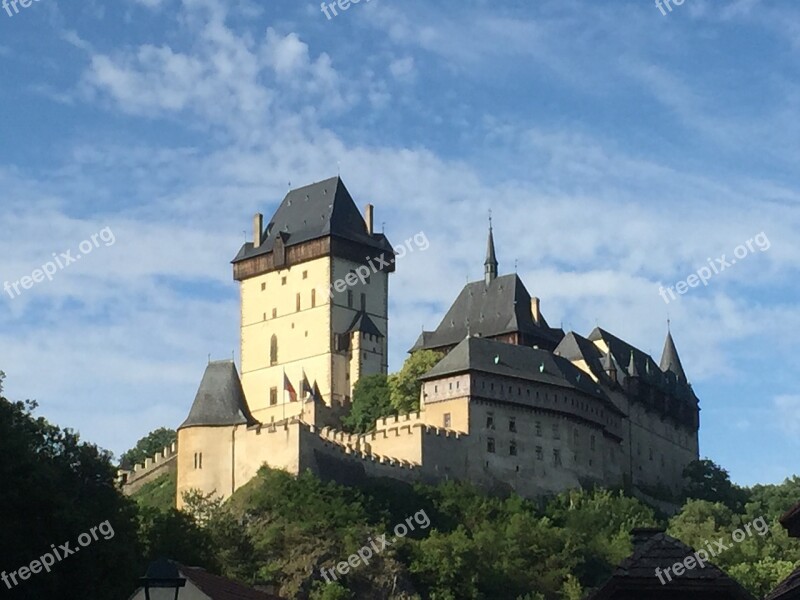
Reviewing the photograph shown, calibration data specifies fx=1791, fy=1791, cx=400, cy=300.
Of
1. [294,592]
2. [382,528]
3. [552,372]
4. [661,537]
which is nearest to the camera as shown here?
[661,537]

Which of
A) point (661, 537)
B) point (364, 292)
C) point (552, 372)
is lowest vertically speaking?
point (661, 537)

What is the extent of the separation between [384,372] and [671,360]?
85.0ft

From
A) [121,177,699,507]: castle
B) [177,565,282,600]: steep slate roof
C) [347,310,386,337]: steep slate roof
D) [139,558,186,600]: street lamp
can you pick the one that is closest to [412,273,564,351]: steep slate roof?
[121,177,699,507]: castle

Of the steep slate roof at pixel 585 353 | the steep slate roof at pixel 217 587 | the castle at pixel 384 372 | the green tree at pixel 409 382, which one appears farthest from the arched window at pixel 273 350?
the steep slate roof at pixel 217 587

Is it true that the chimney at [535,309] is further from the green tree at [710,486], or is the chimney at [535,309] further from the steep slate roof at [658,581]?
the steep slate roof at [658,581]

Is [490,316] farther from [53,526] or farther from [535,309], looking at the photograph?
[53,526]

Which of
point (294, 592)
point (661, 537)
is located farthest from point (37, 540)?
point (294, 592)

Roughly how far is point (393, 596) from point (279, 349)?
102 ft

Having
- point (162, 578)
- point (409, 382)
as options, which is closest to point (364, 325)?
point (409, 382)

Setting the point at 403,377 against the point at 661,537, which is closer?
the point at 661,537

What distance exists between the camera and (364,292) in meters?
104

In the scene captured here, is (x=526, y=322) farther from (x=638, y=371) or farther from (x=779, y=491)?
(x=779, y=491)

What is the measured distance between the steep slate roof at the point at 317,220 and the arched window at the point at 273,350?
5.78 metres

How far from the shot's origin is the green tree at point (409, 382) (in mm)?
94688
